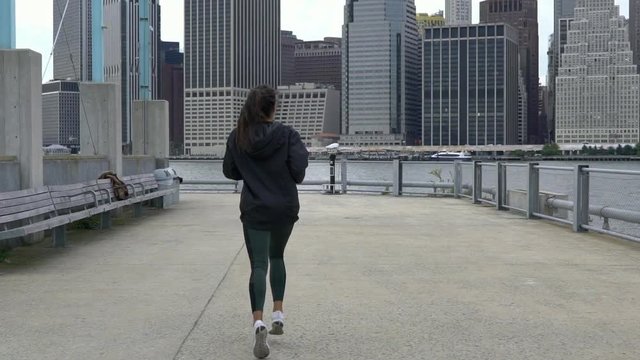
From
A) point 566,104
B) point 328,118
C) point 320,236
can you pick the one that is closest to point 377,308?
point 320,236

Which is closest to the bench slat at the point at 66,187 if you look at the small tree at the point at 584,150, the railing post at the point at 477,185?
the railing post at the point at 477,185

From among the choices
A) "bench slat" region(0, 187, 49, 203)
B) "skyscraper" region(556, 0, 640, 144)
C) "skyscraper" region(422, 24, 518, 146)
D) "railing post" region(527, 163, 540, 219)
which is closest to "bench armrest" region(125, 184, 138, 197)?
"bench slat" region(0, 187, 49, 203)

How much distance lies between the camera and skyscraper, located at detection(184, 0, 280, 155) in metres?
79.3

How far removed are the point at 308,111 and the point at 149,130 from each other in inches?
3637

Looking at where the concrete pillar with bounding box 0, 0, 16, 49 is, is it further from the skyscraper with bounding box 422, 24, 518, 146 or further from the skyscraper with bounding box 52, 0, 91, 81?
the skyscraper with bounding box 422, 24, 518, 146

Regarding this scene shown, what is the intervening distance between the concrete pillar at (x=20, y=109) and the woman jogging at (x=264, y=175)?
5972mm

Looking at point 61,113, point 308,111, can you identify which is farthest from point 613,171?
point 308,111

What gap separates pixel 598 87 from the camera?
596 feet

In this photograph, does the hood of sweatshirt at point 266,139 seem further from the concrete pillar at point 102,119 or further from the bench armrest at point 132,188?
the concrete pillar at point 102,119

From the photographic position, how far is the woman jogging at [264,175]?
5.29m

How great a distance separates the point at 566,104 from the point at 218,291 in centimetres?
18226

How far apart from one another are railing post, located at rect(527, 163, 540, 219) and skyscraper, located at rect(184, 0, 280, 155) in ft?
201

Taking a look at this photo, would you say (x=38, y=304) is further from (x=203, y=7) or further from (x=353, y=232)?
(x=203, y=7)

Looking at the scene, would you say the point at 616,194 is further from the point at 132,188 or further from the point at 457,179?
the point at 457,179
